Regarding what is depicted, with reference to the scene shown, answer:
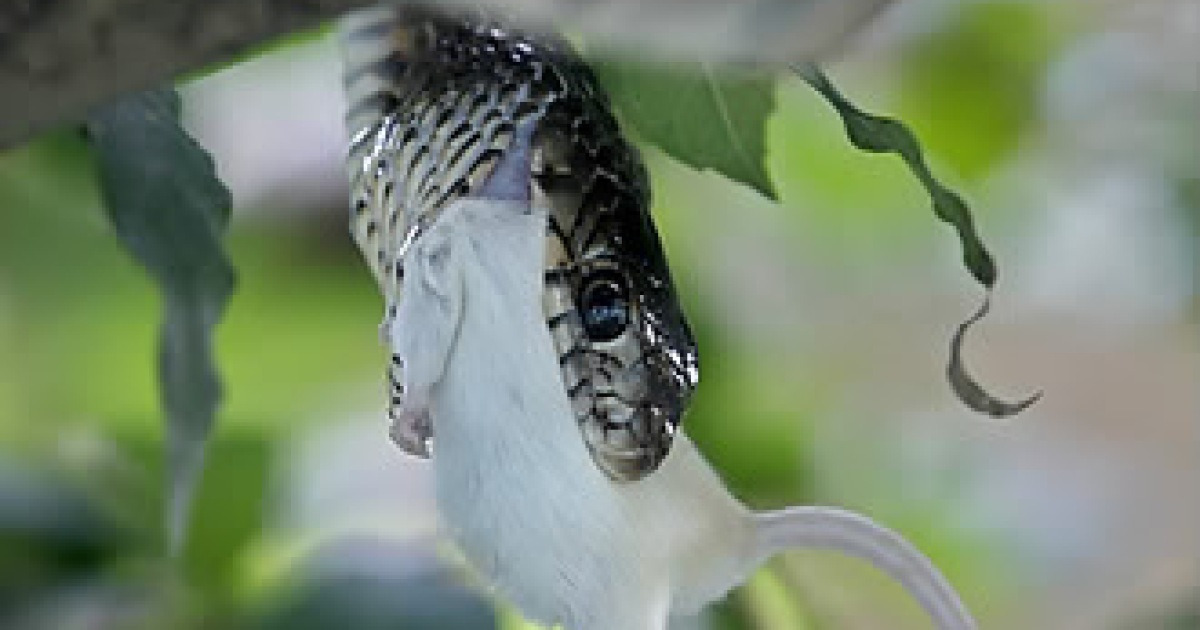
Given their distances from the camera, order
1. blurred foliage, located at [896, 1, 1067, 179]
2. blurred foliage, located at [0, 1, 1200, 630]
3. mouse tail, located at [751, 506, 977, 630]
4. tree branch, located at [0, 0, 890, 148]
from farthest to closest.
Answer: blurred foliage, located at [896, 1, 1067, 179], blurred foliage, located at [0, 1, 1200, 630], mouse tail, located at [751, 506, 977, 630], tree branch, located at [0, 0, 890, 148]

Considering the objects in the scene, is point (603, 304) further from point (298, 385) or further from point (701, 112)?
point (298, 385)

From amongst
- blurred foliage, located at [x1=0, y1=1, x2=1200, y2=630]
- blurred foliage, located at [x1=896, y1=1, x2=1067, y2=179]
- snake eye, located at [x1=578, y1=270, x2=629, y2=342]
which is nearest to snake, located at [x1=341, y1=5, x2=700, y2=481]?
snake eye, located at [x1=578, y1=270, x2=629, y2=342]

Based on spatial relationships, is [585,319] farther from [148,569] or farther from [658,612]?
[148,569]

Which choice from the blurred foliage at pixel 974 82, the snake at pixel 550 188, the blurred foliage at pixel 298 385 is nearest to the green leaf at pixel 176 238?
the snake at pixel 550 188

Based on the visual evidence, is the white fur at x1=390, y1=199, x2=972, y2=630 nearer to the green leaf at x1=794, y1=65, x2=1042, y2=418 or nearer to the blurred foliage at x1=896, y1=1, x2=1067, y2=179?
the green leaf at x1=794, y1=65, x2=1042, y2=418

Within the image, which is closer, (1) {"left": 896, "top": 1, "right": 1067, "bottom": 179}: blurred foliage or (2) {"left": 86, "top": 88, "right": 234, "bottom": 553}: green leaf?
(2) {"left": 86, "top": 88, "right": 234, "bottom": 553}: green leaf

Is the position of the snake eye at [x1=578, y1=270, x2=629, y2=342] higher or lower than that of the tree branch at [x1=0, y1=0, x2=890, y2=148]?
lower

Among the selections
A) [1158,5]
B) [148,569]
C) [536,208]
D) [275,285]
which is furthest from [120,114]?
[1158,5]

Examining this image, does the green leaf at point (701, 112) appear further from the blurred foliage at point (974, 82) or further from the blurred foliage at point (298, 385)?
the blurred foliage at point (974, 82)

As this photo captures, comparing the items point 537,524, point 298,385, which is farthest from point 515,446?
point 298,385
